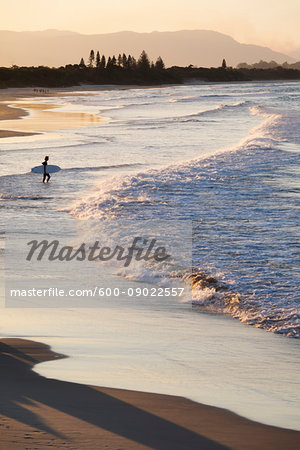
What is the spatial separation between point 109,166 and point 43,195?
5642 millimetres

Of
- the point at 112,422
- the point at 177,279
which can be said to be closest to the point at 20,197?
the point at 177,279

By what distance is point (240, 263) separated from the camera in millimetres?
10281

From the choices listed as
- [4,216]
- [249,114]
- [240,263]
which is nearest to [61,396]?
[240,263]

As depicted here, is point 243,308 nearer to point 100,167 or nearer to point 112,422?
point 112,422

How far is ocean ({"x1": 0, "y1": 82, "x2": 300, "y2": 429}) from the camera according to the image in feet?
20.0

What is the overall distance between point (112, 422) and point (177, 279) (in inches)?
191

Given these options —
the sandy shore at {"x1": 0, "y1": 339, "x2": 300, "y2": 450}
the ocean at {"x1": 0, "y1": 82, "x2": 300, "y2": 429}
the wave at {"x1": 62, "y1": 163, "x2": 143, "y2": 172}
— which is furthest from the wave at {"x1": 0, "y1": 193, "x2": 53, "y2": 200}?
the sandy shore at {"x1": 0, "y1": 339, "x2": 300, "y2": 450}

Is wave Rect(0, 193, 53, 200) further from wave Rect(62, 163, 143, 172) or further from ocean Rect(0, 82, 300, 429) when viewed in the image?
wave Rect(62, 163, 143, 172)

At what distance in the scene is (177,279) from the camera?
31.8 ft

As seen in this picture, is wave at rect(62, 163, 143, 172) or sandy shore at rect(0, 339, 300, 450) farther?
wave at rect(62, 163, 143, 172)

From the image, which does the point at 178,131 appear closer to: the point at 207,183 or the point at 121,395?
the point at 207,183

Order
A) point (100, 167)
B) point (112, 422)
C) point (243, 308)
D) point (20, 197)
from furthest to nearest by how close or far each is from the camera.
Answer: point (100, 167) < point (20, 197) < point (243, 308) < point (112, 422)

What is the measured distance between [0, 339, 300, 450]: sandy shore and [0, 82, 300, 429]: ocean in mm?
235

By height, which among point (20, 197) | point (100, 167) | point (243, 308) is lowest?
point (243, 308)
